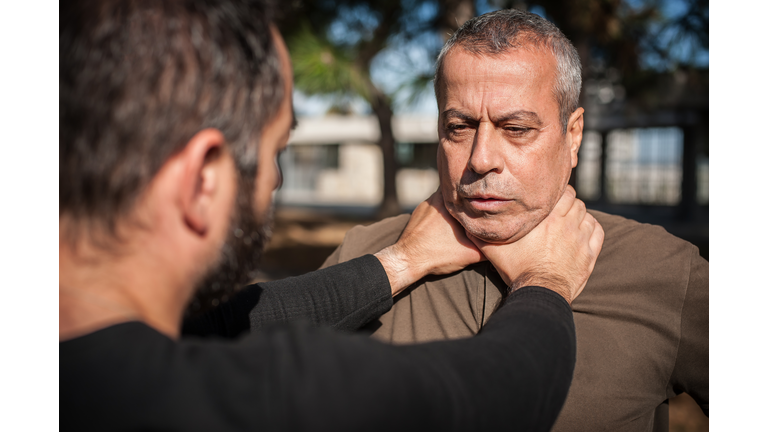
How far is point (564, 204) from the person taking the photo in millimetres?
1832

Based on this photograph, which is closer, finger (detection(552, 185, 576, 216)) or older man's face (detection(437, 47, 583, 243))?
older man's face (detection(437, 47, 583, 243))

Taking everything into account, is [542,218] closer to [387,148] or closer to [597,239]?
[597,239]

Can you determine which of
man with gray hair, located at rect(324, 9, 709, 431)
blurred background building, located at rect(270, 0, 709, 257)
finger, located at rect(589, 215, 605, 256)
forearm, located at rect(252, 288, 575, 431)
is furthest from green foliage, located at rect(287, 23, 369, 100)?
forearm, located at rect(252, 288, 575, 431)

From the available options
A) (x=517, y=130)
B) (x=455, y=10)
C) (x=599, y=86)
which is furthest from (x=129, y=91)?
(x=599, y=86)

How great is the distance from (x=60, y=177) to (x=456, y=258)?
1.30 m

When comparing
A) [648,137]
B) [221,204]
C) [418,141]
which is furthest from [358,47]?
[418,141]

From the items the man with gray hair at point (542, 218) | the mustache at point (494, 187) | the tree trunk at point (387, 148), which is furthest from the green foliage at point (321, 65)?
the mustache at point (494, 187)

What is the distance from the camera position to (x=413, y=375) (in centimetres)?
90

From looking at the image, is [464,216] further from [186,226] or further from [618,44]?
[618,44]

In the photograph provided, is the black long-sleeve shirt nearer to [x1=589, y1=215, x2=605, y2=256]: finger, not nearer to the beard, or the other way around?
the beard

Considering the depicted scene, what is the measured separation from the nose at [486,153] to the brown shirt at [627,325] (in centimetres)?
42

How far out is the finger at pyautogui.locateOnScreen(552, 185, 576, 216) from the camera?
1.81 meters

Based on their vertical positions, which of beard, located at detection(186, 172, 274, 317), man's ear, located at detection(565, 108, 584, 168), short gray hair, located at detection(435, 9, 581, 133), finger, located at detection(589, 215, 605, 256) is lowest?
finger, located at detection(589, 215, 605, 256)

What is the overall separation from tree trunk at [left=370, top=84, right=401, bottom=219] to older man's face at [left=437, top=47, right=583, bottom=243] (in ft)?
20.4
